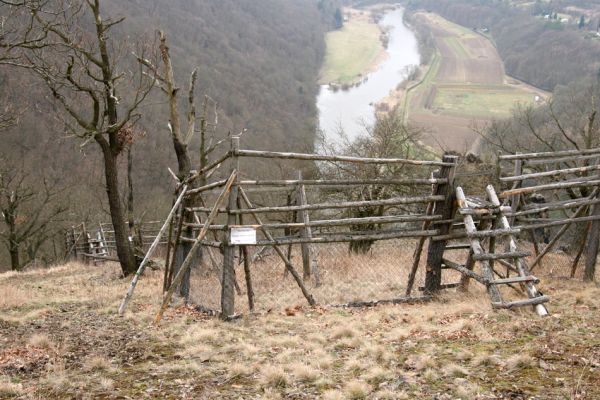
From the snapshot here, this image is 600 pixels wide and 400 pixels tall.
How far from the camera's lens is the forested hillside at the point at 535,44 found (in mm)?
64938

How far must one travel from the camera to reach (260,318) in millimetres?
7527

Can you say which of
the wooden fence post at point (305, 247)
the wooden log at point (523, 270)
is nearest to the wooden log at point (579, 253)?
the wooden log at point (523, 270)

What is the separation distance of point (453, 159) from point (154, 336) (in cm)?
486

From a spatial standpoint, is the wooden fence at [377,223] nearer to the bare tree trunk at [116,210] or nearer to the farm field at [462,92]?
the bare tree trunk at [116,210]

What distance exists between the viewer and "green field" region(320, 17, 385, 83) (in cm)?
9804

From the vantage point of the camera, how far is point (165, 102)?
14086 mm

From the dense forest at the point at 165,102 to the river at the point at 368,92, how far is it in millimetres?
3050

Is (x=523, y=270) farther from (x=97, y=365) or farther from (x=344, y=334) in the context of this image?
(x=97, y=365)

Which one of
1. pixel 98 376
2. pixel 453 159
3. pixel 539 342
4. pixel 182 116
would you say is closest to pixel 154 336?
pixel 98 376

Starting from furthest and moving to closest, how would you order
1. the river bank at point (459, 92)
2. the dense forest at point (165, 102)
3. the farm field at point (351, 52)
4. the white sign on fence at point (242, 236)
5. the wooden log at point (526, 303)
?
the farm field at point (351, 52), the river bank at point (459, 92), the dense forest at point (165, 102), the white sign on fence at point (242, 236), the wooden log at point (526, 303)

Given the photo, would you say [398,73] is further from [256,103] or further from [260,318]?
[260,318]

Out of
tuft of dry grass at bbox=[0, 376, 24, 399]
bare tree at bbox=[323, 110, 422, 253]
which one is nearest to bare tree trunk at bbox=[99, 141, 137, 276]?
bare tree at bbox=[323, 110, 422, 253]

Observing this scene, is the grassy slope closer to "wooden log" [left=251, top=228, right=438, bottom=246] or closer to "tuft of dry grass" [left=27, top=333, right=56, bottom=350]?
"tuft of dry grass" [left=27, top=333, right=56, bottom=350]

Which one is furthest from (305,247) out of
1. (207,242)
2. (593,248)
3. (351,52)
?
(351,52)
